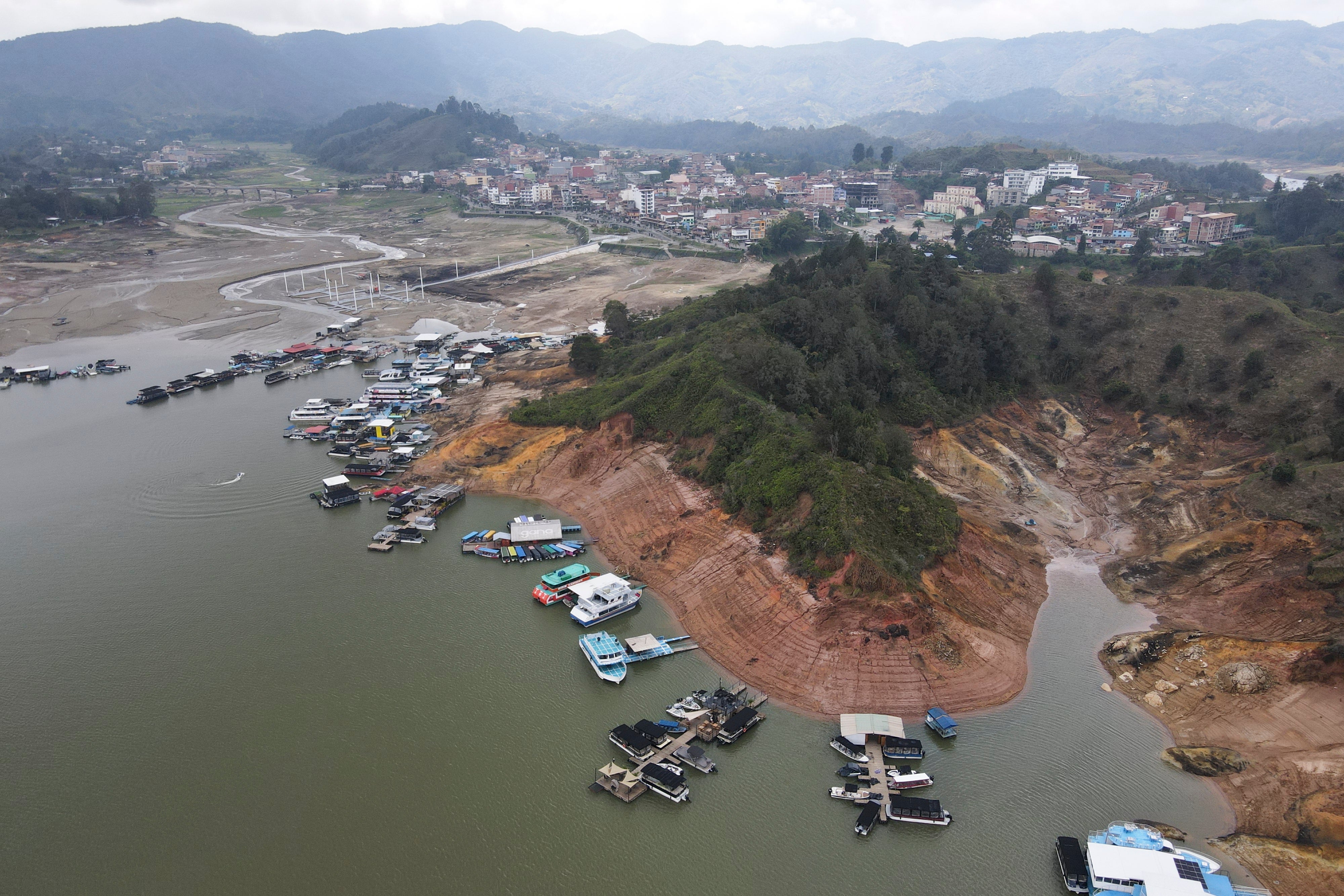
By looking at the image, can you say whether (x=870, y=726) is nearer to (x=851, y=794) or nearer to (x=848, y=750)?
(x=848, y=750)

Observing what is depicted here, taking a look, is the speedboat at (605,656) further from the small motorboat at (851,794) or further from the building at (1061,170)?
the building at (1061,170)

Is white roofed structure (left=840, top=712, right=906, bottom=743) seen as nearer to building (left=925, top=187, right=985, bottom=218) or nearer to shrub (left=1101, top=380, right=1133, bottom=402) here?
shrub (left=1101, top=380, right=1133, bottom=402)

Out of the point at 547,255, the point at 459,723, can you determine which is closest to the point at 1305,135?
the point at 547,255

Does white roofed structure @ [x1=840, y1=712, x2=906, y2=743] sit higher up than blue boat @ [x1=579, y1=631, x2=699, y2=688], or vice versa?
white roofed structure @ [x1=840, y1=712, x2=906, y2=743]

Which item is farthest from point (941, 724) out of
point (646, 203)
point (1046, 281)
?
point (646, 203)

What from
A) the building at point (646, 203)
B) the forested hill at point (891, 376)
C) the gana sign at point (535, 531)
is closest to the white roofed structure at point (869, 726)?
the forested hill at point (891, 376)

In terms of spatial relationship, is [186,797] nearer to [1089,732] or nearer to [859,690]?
[859,690]

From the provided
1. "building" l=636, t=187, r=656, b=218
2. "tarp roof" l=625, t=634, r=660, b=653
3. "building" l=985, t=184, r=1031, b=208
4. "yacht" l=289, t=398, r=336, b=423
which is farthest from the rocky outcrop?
"building" l=636, t=187, r=656, b=218
